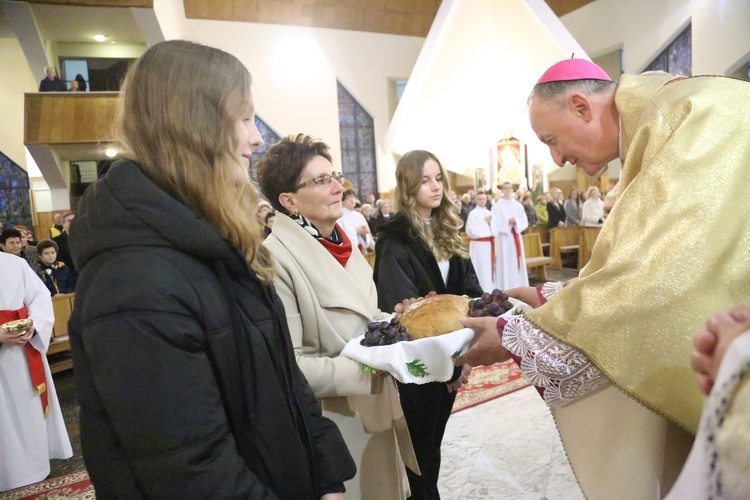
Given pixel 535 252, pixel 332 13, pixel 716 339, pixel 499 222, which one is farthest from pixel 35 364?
pixel 332 13

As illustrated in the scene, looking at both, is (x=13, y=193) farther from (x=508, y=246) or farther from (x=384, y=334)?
(x=384, y=334)

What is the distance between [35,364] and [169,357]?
324 cm

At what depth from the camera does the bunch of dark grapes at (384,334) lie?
1697 millimetres

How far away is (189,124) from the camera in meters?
1.06

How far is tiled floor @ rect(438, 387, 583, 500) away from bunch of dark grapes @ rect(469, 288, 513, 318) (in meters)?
1.45

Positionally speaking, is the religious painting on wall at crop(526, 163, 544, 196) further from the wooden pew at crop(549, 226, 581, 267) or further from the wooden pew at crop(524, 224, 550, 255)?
the wooden pew at crop(549, 226, 581, 267)

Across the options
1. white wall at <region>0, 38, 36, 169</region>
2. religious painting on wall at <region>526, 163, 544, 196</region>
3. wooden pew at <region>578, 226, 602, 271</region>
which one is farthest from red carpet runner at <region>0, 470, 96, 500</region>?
religious painting on wall at <region>526, 163, 544, 196</region>

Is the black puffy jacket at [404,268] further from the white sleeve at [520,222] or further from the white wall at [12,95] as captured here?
the white wall at [12,95]

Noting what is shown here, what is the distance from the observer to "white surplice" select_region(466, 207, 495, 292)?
9070 mm

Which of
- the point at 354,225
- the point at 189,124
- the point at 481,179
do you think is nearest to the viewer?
the point at 189,124

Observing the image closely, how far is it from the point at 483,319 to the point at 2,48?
17.2 metres

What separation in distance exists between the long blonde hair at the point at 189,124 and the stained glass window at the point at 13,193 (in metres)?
16.3

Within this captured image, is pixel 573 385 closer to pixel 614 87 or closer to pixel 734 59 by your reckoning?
pixel 614 87

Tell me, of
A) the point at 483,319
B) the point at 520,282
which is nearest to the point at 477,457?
the point at 483,319
